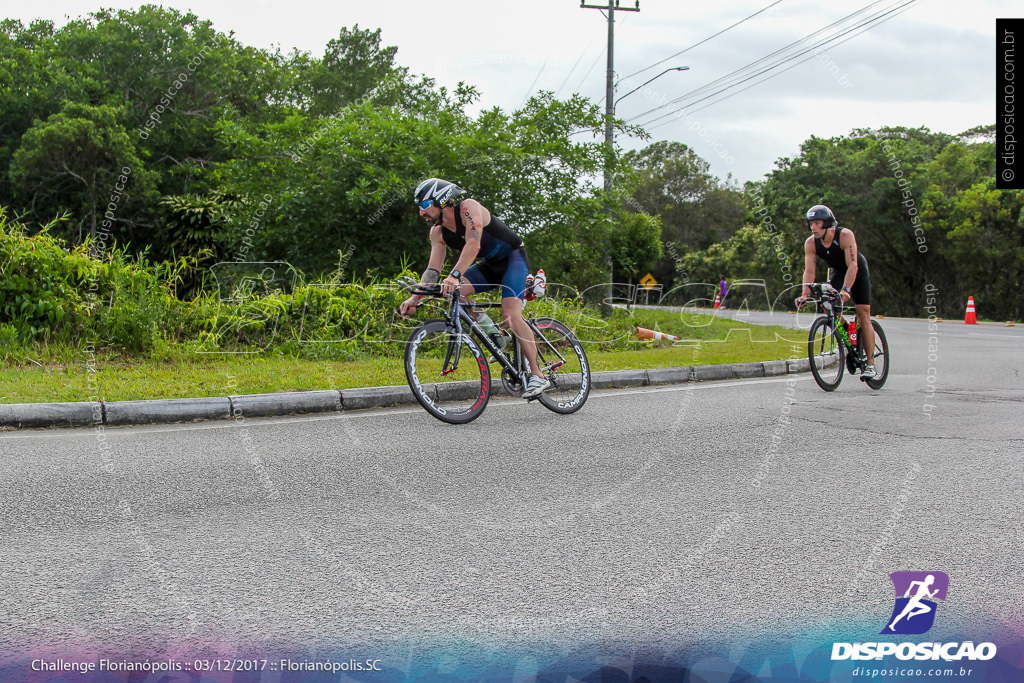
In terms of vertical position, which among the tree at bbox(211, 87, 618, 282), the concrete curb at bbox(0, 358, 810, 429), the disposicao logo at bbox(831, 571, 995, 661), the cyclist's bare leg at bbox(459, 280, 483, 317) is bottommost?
the disposicao logo at bbox(831, 571, 995, 661)

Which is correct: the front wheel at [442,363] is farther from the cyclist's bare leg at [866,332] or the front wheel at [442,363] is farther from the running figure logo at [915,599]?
the cyclist's bare leg at [866,332]

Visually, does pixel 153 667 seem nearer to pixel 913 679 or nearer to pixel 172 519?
pixel 172 519

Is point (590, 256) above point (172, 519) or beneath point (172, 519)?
above

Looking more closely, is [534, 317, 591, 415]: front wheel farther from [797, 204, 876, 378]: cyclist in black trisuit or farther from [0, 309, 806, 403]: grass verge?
[797, 204, 876, 378]: cyclist in black trisuit

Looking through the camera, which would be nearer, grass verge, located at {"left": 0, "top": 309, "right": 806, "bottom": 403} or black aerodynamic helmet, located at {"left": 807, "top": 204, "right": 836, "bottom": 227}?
grass verge, located at {"left": 0, "top": 309, "right": 806, "bottom": 403}

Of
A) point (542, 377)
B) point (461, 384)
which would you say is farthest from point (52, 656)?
point (461, 384)

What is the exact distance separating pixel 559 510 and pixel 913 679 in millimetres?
2060

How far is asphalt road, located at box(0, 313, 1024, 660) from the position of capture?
301cm

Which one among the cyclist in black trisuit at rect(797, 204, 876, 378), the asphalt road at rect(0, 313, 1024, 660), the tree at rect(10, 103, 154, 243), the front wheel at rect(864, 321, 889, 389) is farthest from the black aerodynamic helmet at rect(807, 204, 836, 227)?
the tree at rect(10, 103, 154, 243)

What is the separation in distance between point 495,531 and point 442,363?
351 cm

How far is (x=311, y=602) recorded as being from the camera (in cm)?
318

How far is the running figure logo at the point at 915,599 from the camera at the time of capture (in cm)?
301

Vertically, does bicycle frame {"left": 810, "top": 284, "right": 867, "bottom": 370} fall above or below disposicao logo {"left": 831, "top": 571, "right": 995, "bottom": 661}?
above

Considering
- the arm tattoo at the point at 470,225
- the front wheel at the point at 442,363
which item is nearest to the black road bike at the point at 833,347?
the front wheel at the point at 442,363
